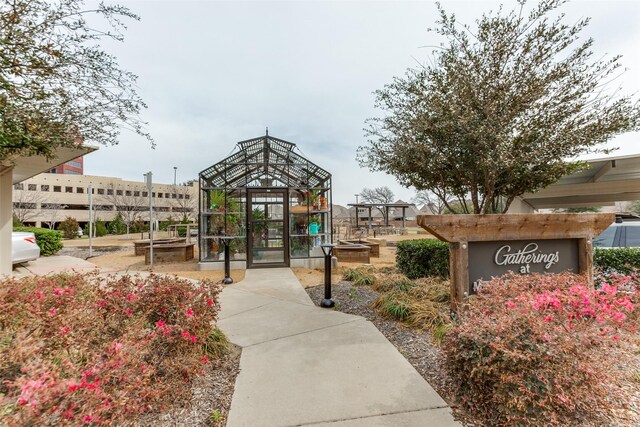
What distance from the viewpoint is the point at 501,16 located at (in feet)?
14.3

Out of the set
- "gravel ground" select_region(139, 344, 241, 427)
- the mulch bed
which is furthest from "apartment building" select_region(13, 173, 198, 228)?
"gravel ground" select_region(139, 344, 241, 427)

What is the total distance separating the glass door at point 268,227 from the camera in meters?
8.85

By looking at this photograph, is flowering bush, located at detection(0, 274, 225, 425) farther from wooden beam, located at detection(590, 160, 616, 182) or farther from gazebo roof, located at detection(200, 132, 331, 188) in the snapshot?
wooden beam, located at detection(590, 160, 616, 182)

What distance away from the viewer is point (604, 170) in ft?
32.2

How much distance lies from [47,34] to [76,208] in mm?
43696

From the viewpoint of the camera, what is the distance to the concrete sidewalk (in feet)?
7.03

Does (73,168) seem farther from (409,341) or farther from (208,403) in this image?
(409,341)

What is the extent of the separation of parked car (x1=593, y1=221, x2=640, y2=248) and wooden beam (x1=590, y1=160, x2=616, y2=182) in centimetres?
363

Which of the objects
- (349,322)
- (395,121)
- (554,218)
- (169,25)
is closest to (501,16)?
(395,121)

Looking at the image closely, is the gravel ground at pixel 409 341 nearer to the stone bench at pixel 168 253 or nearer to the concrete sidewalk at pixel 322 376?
the concrete sidewalk at pixel 322 376

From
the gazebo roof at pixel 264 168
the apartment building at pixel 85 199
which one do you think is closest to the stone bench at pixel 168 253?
the gazebo roof at pixel 264 168

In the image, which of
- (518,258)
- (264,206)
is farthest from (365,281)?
(264,206)

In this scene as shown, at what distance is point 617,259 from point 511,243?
3330mm

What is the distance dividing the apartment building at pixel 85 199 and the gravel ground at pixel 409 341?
28524mm
